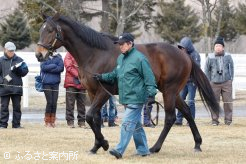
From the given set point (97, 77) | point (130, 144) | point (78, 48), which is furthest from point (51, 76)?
point (97, 77)

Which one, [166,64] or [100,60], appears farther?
[166,64]

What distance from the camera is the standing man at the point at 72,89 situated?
14.8 meters

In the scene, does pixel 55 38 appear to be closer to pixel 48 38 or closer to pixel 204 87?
pixel 48 38

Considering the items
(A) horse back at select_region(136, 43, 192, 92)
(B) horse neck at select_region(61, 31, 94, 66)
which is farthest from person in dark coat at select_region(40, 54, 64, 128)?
(A) horse back at select_region(136, 43, 192, 92)

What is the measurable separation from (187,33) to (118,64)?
135ft

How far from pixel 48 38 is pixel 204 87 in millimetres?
3165

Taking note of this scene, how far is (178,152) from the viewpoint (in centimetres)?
1077

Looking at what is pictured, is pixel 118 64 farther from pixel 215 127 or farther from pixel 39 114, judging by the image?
pixel 39 114

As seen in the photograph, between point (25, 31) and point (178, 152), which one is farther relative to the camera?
point (25, 31)

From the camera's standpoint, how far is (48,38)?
10641mm

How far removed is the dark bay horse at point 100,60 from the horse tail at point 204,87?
→ 345mm

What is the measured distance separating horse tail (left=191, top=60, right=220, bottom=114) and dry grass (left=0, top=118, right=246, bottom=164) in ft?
2.38

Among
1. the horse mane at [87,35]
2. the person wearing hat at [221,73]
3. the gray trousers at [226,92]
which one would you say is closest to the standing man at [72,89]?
the person wearing hat at [221,73]

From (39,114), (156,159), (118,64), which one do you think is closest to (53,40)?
(118,64)
